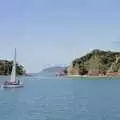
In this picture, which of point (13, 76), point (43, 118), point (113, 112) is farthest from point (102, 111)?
point (13, 76)

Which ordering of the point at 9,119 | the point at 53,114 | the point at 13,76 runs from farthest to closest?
the point at 13,76
the point at 53,114
the point at 9,119

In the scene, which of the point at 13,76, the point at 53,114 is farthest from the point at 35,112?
the point at 13,76

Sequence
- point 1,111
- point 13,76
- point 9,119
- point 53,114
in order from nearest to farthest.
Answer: point 9,119 < point 53,114 < point 1,111 < point 13,76

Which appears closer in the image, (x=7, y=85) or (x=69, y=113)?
(x=69, y=113)

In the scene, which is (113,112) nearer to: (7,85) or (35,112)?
(35,112)

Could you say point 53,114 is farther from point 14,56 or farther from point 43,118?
point 14,56

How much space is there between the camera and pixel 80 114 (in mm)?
54469

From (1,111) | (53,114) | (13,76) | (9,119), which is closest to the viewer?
(9,119)

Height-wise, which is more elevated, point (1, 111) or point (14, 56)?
point (14, 56)

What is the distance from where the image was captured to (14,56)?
12056cm

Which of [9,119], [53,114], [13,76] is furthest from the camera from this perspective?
[13,76]

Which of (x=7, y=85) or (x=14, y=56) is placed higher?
(x=14, y=56)

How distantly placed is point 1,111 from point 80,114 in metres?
10.9

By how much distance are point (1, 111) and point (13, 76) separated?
2434 inches
